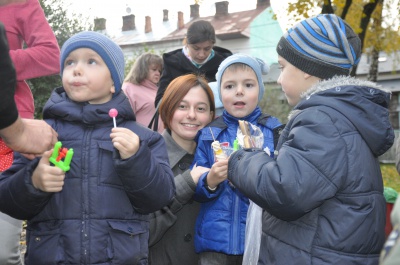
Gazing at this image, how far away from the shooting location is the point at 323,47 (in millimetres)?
2506

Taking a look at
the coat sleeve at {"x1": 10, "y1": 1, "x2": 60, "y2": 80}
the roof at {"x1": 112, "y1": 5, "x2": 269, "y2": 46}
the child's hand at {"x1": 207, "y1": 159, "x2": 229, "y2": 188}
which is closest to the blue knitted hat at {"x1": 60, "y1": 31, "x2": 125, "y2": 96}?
the coat sleeve at {"x1": 10, "y1": 1, "x2": 60, "y2": 80}

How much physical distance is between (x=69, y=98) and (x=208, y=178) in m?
0.88

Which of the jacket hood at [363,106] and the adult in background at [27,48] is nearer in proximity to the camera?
the jacket hood at [363,106]

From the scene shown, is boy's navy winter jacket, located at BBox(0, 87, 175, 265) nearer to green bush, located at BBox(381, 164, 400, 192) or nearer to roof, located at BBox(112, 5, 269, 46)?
green bush, located at BBox(381, 164, 400, 192)

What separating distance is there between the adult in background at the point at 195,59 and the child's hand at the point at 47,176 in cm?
222

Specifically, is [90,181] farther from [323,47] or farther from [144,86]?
[144,86]

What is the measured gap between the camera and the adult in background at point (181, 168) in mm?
3010

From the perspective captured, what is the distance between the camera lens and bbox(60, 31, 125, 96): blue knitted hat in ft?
8.34

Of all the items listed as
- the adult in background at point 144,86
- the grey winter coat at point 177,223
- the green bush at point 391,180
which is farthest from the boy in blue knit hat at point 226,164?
the green bush at point 391,180

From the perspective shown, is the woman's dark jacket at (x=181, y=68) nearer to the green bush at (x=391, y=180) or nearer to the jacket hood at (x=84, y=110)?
the jacket hood at (x=84, y=110)

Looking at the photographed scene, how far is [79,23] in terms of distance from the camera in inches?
557

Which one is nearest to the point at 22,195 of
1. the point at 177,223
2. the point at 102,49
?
the point at 102,49

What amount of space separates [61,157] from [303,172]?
3.45 feet

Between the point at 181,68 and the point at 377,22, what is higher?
the point at 181,68
